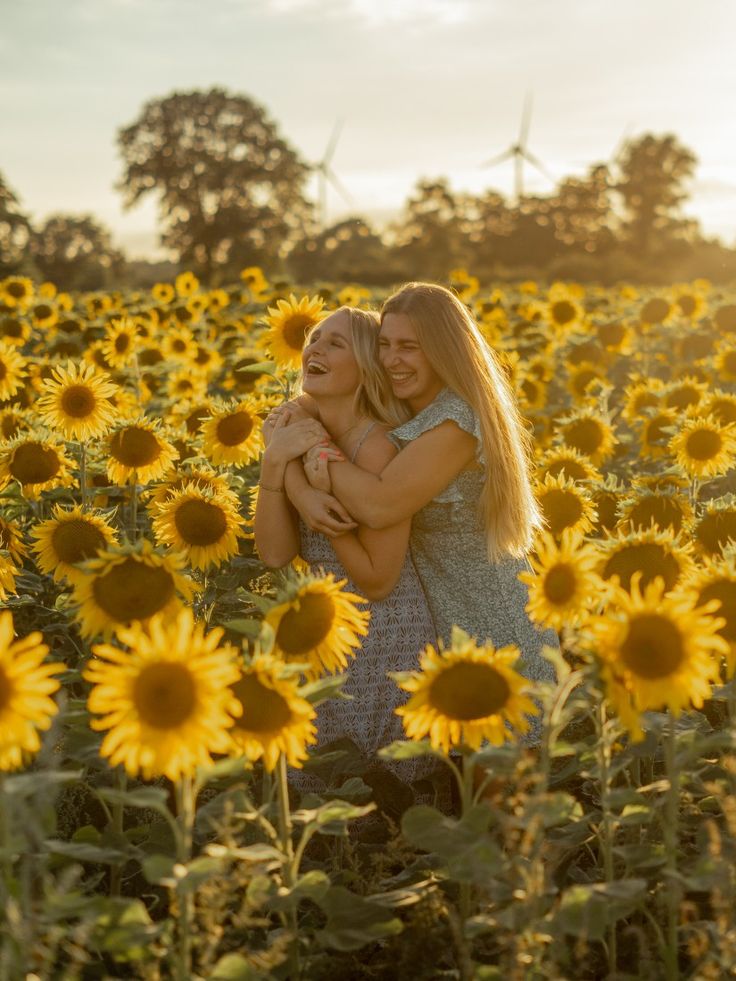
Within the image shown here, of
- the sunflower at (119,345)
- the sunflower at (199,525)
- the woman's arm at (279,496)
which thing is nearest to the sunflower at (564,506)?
the woman's arm at (279,496)

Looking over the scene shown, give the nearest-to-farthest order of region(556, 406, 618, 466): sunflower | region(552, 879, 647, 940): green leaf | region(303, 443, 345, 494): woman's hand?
region(552, 879, 647, 940): green leaf, region(303, 443, 345, 494): woman's hand, region(556, 406, 618, 466): sunflower

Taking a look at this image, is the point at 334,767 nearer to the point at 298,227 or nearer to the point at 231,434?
the point at 231,434

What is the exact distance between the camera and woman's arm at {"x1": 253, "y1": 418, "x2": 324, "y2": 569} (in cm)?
412

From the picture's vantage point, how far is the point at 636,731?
2.46 m

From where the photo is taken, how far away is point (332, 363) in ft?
13.9

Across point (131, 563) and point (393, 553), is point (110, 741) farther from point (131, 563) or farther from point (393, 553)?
point (393, 553)

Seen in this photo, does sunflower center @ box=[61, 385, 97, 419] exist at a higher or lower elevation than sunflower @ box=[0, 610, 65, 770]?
higher

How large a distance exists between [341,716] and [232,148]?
176 ft

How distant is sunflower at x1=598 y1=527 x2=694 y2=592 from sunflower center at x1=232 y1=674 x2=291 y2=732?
40.7 inches

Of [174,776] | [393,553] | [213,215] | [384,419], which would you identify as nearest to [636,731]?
[174,776]

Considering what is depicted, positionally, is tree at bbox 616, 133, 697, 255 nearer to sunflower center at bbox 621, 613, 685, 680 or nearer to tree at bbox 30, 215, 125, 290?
tree at bbox 30, 215, 125, 290

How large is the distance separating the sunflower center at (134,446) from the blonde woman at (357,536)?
0.89 m

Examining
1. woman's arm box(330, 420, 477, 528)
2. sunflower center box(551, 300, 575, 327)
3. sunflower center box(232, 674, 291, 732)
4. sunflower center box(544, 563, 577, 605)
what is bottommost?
sunflower center box(232, 674, 291, 732)

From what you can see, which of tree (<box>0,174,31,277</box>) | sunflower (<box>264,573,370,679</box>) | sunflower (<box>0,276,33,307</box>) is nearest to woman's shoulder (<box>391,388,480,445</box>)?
sunflower (<box>264,573,370,679</box>)
